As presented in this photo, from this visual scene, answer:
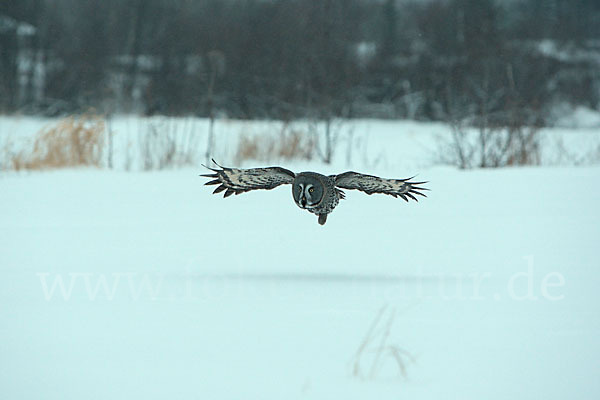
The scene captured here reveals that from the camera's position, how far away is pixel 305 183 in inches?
121

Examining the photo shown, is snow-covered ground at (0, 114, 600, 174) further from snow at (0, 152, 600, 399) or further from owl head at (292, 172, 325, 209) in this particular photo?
owl head at (292, 172, 325, 209)

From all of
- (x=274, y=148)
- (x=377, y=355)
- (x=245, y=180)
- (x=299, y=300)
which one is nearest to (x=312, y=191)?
(x=245, y=180)

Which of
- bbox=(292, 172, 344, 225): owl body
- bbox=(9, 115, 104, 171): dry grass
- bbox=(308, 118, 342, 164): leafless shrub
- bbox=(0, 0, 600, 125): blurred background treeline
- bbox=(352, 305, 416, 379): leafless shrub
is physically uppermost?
bbox=(0, 0, 600, 125): blurred background treeline

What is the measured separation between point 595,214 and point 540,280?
2085 mm

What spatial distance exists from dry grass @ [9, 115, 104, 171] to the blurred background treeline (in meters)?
3.62

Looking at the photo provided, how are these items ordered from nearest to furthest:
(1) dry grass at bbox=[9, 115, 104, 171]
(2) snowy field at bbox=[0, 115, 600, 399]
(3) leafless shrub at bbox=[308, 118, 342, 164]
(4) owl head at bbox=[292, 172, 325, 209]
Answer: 1. (2) snowy field at bbox=[0, 115, 600, 399]
2. (4) owl head at bbox=[292, 172, 325, 209]
3. (1) dry grass at bbox=[9, 115, 104, 171]
4. (3) leafless shrub at bbox=[308, 118, 342, 164]

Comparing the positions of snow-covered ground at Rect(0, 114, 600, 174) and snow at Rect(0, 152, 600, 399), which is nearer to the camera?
snow at Rect(0, 152, 600, 399)

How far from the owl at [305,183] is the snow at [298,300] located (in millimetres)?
345

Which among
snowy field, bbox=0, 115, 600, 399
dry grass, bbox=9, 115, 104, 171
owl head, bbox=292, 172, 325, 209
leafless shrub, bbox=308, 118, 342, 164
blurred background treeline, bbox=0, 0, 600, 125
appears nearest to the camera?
snowy field, bbox=0, 115, 600, 399

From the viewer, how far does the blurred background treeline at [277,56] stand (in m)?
11.5

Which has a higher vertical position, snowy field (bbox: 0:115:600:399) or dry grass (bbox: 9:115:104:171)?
dry grass (bbox: 9:115:104:171)

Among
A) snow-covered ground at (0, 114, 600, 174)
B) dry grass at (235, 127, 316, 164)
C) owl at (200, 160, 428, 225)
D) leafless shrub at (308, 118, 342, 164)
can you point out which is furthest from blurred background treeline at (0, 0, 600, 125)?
owl at (200, 160, 428, 225)

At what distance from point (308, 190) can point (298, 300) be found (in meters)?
0.43

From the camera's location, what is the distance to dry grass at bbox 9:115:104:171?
7242 millimetres
